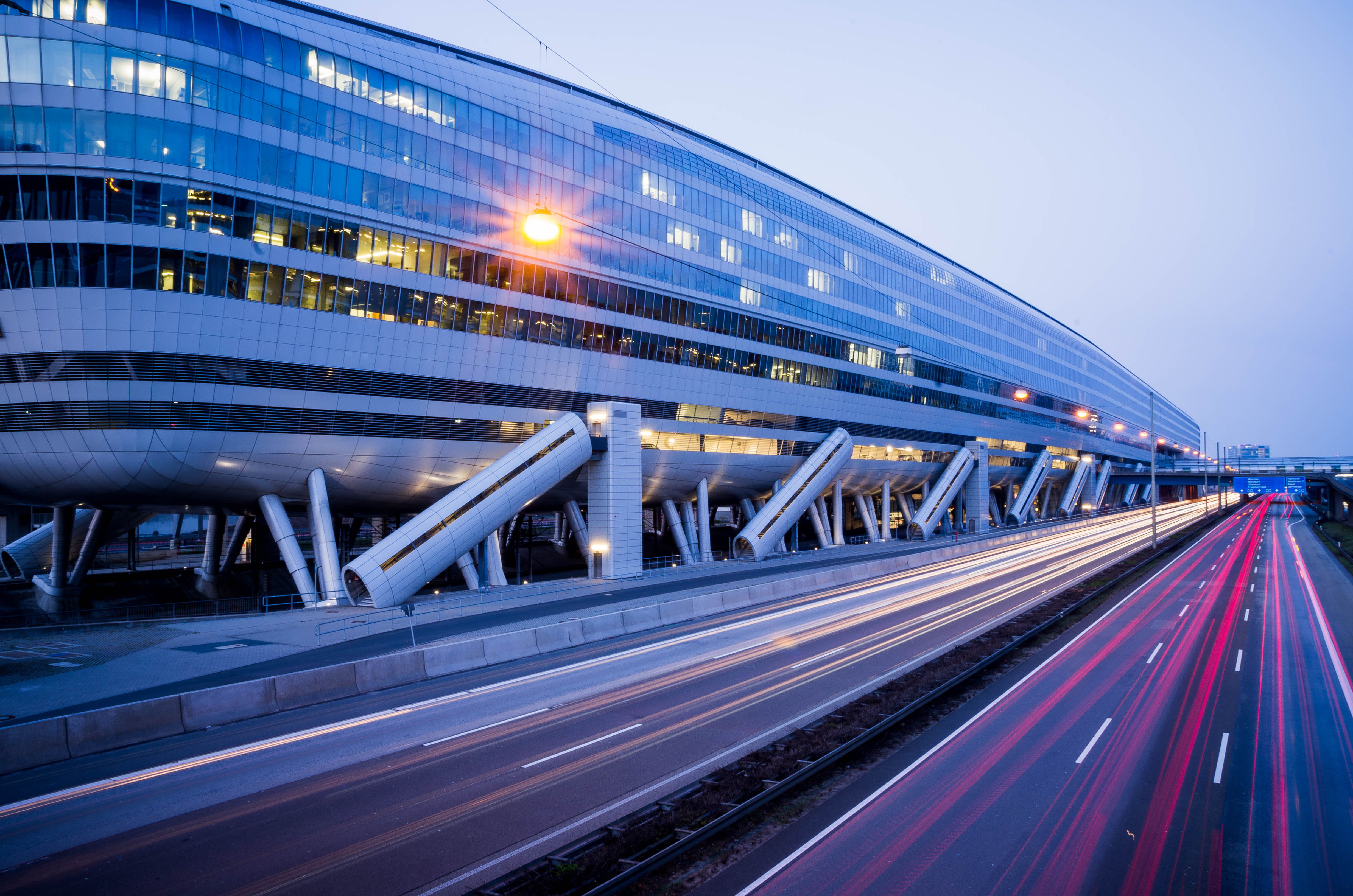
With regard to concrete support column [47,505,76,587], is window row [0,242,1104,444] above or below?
above

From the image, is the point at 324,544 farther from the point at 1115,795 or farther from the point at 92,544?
the point at 1115,795

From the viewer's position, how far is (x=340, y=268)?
3022 cm

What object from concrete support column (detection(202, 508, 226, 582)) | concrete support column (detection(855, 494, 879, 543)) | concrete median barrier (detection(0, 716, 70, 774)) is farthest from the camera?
concrete support column (detection(855, 494, 879, 543))

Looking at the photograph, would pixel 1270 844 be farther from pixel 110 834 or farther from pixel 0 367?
pixel 0 367

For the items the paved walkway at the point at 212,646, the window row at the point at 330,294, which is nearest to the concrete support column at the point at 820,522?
the window row at the point at 330,294

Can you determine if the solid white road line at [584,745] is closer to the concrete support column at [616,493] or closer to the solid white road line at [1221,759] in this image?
the solid white road line at [1221,759]

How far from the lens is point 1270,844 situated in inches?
360

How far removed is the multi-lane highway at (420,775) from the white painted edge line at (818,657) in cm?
8

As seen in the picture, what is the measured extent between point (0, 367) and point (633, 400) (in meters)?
27.7

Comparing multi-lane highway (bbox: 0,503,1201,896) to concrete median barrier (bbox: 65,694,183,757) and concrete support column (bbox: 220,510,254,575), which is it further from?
concrete support column (bbox: 220,510,254,575)

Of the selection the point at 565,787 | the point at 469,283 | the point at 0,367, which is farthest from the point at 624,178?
the point at 565,787

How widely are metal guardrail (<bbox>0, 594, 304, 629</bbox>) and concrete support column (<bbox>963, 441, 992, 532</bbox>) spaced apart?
68.6 metres

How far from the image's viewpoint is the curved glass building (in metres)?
24.9

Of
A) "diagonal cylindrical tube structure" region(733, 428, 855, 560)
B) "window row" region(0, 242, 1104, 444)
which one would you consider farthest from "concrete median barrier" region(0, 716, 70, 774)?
"diagonal cylindrical tube structure" region(733, 428, 855, 560)
